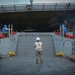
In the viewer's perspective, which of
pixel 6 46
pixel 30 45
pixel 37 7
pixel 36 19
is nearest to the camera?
pixel 6 46

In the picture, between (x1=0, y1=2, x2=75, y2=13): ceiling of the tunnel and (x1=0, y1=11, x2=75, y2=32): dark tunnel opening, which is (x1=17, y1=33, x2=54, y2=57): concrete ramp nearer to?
(x1=0, y1=2, x2=75, y2=13): ceiling of the tunnel

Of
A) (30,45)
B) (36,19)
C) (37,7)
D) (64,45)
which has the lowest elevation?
(30,45)

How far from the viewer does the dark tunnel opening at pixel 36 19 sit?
2015 inches

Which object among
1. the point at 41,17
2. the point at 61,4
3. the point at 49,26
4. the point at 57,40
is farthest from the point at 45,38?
the point at 49,26

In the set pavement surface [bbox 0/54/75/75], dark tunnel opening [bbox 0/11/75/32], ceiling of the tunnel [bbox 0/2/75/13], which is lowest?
pavement surface [bbox 0/54/75/75]

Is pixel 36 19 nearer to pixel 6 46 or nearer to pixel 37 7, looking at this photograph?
pixel 37 7

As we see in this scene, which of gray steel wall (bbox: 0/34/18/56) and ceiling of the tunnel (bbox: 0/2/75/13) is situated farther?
ceiling of the tunnel (bbox: 0/2/75/13)

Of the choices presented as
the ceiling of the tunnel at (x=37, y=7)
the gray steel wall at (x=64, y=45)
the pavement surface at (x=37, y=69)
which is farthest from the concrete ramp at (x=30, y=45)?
the ceiling of the tunnel at (x=37, y=7)

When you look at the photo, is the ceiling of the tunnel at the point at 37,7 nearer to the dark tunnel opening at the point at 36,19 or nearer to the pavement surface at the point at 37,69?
the dark tunnel opening at the point at 36,19

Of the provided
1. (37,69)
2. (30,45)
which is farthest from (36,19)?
(37,69)

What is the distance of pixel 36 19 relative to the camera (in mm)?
53406

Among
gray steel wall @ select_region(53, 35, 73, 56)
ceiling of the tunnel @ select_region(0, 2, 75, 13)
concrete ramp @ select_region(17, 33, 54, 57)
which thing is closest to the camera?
gray steel wall @ select_region(53, 35, 73, 56)

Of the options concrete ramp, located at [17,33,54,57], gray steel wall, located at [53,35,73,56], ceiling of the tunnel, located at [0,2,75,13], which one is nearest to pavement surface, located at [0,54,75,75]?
gray steel wall, located at [53,35,73,56]

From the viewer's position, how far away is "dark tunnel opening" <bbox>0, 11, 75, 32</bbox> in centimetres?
5119
